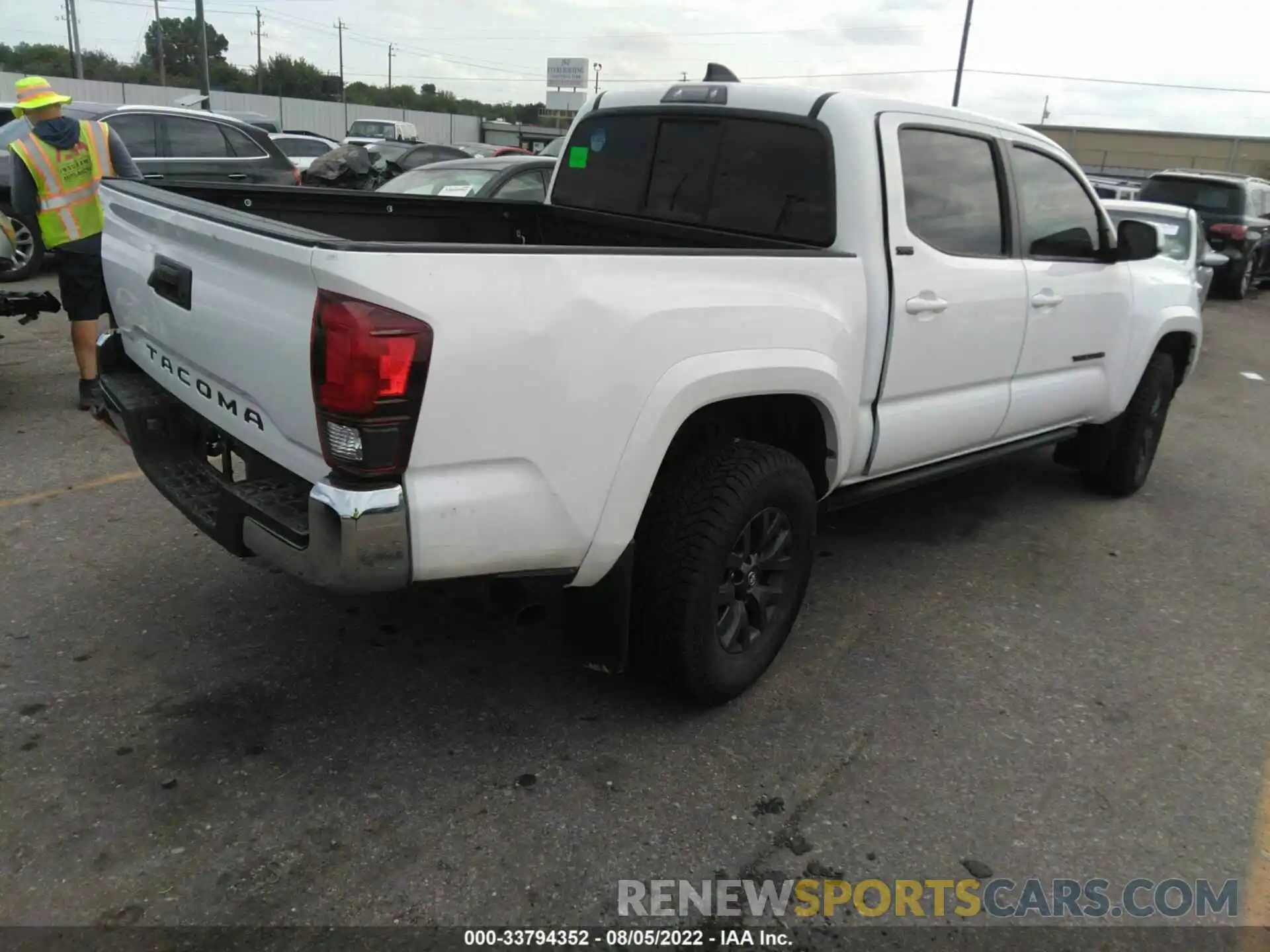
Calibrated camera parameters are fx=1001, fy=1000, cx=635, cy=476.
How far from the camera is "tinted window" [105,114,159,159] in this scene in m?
10.2

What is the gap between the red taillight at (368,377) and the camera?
7.15 ft

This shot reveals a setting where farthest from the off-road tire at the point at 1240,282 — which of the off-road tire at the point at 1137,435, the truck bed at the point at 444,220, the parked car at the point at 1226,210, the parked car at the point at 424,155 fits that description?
the truck bed at the point at 444,220

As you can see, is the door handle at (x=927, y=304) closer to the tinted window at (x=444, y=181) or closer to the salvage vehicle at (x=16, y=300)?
the salvage vehicle at (x=16, y=300)

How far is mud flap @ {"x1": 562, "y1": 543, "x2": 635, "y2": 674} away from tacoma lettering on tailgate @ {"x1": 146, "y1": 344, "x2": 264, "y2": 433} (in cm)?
98

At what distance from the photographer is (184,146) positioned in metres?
10.6

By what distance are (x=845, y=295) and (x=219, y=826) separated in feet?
7.86

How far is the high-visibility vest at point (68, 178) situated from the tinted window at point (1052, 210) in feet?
16.1

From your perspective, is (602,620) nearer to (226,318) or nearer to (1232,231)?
(226,318)

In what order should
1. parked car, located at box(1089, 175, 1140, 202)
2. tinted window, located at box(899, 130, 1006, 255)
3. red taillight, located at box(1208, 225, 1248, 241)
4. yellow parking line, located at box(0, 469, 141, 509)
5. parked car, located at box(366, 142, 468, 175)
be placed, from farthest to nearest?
parked car, located at box(366, 142, 468, 175) < red taillight, located at box(1208, 225, 1248, 241) < parked car, located at box(1089, 175, 1140, 202) < yellow parking line, located at box(0, 469, 141, 509) < tinted window, located at box(899, 130, 1006, 255)

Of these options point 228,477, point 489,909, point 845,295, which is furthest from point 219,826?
point 845,295

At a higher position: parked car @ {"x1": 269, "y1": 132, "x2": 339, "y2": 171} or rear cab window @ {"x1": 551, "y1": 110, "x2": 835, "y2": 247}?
rear cab window @ {"x1": 551, "y1": 110, "x2": 835, "y2": 247}

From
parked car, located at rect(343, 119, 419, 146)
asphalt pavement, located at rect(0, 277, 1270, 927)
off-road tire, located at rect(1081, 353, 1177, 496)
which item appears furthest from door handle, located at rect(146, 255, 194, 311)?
parked car, located at rect(343, 119, 419, 146)

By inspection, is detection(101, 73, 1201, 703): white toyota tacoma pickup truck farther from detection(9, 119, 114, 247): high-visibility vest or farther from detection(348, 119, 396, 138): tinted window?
detection(348, 119, 396, 138): tinted window

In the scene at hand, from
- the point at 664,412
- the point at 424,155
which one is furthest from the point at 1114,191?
the point at 664,412
